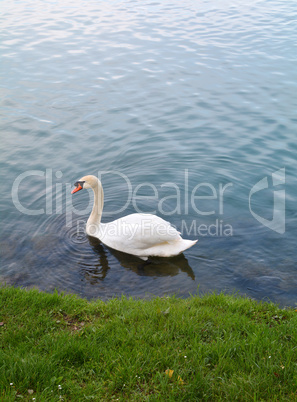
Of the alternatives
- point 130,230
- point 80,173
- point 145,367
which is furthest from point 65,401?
point 80,173

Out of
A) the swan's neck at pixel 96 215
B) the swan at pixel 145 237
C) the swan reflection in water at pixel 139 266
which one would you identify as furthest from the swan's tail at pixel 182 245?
the swan's neck at pixel 96 215

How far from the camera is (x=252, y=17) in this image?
2156 centimetres

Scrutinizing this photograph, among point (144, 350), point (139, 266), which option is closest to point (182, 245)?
point (139, 266)

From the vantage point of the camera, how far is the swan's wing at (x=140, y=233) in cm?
716

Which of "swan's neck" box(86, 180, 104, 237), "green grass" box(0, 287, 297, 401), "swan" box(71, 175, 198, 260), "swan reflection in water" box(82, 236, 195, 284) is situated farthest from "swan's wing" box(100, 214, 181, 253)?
"green grass" box(0, 287, 297, 401)

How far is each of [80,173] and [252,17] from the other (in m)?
15.9

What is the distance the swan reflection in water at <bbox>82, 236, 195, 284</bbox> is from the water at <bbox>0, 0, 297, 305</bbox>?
3 centimetres

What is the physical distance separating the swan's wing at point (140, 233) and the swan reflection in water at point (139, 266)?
0.19m

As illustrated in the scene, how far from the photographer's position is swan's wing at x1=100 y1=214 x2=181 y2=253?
7.16 metres

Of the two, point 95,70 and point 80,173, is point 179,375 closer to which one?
point 80,173

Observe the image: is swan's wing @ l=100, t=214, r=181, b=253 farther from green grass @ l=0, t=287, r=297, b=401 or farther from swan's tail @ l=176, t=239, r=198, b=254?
green grass @ l=0, t=287, r=297, b=401

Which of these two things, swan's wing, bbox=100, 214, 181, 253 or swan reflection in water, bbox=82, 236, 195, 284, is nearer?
swan reflection in water, bbox=82, 236, 195, 284

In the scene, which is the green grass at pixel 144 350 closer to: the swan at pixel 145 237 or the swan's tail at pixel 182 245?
the swan's tail at pixel 182 245

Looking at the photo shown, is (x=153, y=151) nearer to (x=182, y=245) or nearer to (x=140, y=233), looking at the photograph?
(x=140, y=233)
